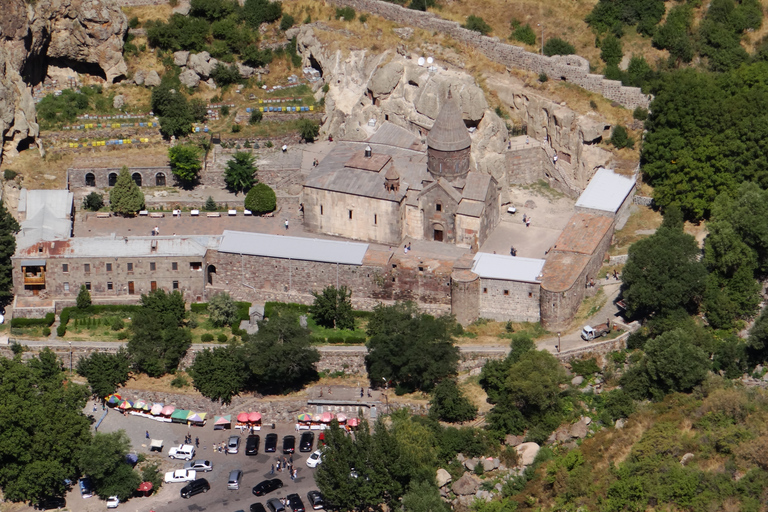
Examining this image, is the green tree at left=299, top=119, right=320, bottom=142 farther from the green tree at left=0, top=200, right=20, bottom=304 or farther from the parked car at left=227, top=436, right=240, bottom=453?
the parked car at left=227, top=436, right=240, bottom=453

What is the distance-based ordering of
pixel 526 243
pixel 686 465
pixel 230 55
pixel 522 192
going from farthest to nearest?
pixel 230 55, pixel 522 192, pixel 526 243, pixel 686 465

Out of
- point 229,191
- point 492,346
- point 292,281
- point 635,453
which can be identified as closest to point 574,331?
point 492,346

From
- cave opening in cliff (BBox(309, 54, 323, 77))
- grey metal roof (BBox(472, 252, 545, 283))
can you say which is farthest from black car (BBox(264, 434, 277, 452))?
cave opening in cliff (BBox(309, 54, 323, 77))

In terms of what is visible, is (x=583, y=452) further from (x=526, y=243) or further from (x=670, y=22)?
(x=670, y=22)

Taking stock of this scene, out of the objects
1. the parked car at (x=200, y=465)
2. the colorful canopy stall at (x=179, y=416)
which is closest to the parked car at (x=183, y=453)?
the parked car at (x=200, y=465)

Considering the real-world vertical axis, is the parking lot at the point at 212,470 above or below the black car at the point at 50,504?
above

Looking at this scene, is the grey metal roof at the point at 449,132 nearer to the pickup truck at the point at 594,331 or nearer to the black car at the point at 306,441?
the pickup truck at the point at 594,331
